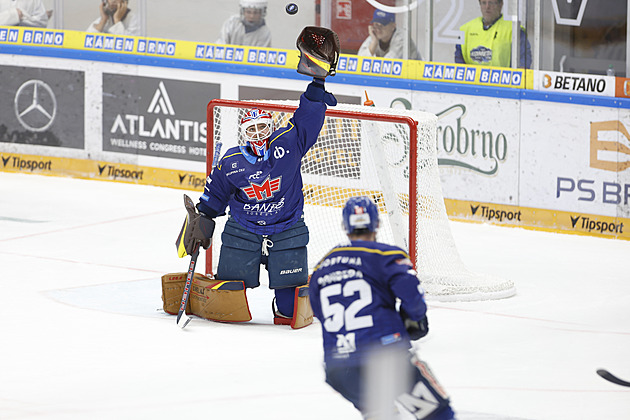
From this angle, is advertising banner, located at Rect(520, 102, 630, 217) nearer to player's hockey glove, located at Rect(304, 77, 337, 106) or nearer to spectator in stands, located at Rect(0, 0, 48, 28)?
player's hockey glove, located at Rect(304, 77, 337, 106)

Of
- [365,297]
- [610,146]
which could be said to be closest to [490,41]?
[610,146]

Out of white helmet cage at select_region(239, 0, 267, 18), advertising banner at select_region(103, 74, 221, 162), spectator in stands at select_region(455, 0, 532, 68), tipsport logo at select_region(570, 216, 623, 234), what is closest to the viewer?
tipsport logo at select_region(570, 216, 623, 234)

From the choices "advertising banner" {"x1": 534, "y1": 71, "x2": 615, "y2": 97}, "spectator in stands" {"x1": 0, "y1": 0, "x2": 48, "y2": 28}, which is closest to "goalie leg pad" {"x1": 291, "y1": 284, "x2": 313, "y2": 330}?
"advertising banner" {"x1": 534, "y1": 71, "x2": 615, "y2": 97}

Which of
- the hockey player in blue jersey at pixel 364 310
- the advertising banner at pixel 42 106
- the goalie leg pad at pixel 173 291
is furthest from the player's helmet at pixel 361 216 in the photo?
the advertising banner at pixel 42 106

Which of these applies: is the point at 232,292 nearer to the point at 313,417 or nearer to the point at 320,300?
the point at 313,417

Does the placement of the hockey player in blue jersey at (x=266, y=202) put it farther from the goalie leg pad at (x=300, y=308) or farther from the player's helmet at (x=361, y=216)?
the player's helmet at (x=361, y=216)

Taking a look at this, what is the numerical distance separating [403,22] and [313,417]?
17.6 ft

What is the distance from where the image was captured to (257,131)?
6730mm

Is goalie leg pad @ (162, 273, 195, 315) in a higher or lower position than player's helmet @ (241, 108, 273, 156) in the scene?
lower

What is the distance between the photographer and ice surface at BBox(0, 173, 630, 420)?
5512 millimetres

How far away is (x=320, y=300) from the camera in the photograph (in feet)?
14.4

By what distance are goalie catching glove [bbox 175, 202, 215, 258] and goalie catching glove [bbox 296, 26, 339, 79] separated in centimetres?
98

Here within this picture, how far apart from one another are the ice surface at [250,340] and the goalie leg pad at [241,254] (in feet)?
0.95

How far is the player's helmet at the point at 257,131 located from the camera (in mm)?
6730
